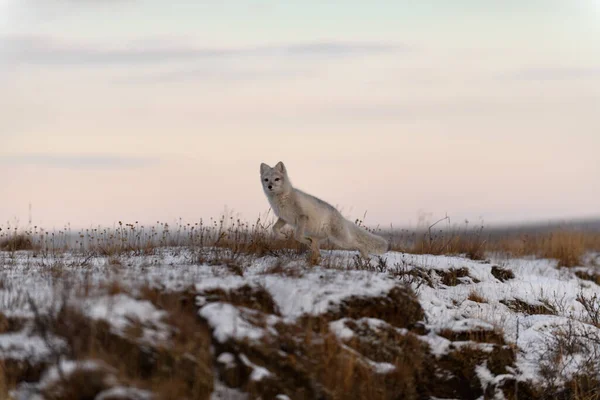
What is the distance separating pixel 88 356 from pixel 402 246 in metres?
Result: 10.4

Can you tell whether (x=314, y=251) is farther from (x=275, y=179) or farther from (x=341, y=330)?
(x=341, y=330)

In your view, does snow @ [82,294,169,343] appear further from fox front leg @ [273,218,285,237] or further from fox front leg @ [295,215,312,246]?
fox front leg @ [273,218,285,237]

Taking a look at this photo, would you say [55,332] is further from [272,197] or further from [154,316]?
[272,197]

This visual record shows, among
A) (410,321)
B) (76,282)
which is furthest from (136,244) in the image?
(410,321)

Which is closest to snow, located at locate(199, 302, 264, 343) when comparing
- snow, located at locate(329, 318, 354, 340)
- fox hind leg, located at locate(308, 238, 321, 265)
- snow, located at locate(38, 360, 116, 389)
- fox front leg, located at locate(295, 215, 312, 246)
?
snow, located at locate(329, 318, 354, 340)

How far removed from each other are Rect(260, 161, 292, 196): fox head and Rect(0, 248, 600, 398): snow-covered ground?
47.8 inches

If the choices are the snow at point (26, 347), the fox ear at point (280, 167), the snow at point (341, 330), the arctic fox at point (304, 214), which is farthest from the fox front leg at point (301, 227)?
the snow at point (26, 347)

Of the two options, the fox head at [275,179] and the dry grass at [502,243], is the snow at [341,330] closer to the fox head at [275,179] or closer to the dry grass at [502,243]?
the fox head at [275,179]

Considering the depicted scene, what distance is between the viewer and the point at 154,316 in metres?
6.25

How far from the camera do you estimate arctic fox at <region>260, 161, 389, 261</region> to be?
1159cm

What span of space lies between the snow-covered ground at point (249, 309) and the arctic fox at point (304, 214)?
76 centimetres

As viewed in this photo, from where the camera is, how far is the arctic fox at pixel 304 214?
11.6m

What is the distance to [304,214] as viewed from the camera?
11.6 meters

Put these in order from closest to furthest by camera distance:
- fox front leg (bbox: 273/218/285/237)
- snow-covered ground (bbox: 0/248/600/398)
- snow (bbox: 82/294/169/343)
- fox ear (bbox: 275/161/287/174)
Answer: snow (bbox: 82/294/169/343), snow-covered ground (bbox: 0/248/600/398), fox front leg (bbox: 273/218/285/237), fox ear (bbox: 275/161/287/174)
